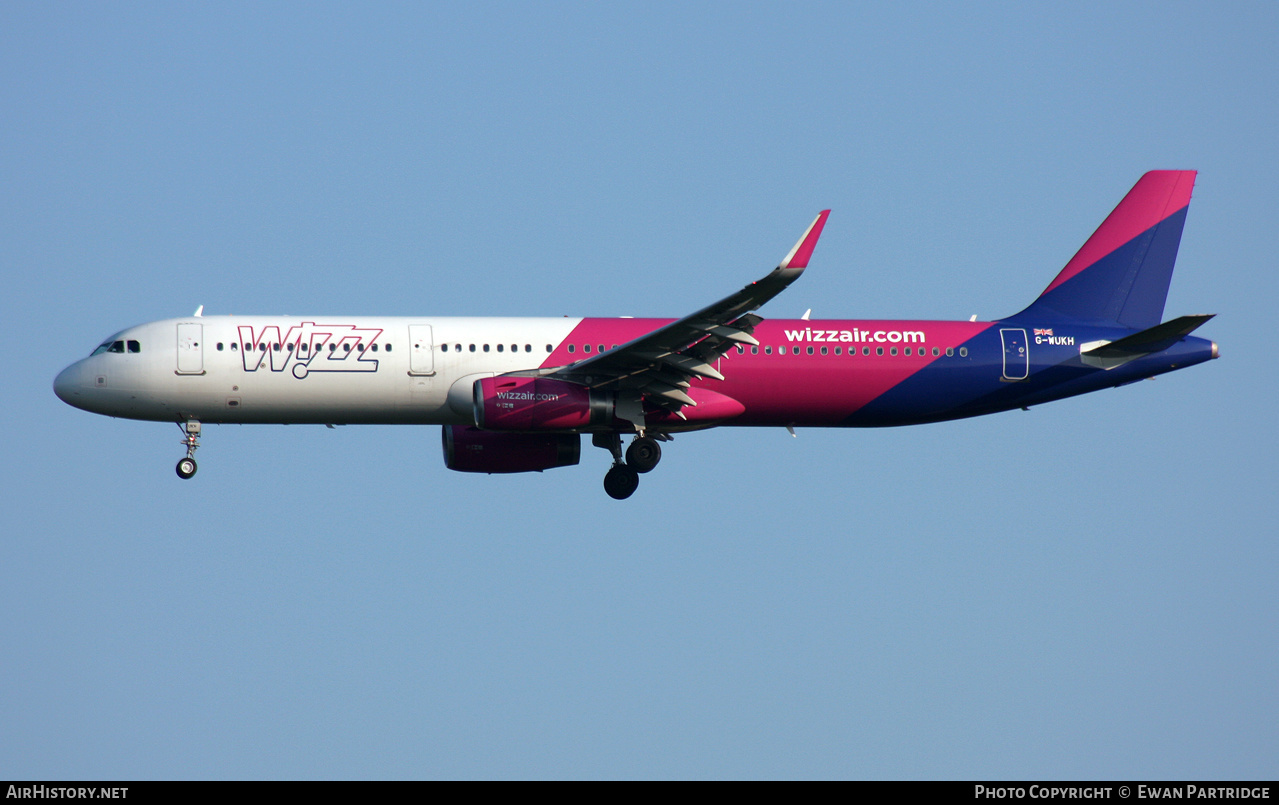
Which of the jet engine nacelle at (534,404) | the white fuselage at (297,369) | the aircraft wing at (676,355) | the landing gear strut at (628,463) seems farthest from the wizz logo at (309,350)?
the landing gear strut at (628,463)

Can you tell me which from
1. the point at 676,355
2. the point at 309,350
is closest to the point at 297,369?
the point at 309,350

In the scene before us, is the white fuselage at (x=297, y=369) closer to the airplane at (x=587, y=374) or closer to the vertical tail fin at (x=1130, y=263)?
the airplane at (x=587, y=374)

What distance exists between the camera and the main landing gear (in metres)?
41.2

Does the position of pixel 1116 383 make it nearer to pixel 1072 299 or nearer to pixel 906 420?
pixel 1072 299

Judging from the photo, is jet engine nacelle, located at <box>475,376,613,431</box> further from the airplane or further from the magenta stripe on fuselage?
the magenta stripe on fuselage

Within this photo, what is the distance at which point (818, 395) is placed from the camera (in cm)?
4081

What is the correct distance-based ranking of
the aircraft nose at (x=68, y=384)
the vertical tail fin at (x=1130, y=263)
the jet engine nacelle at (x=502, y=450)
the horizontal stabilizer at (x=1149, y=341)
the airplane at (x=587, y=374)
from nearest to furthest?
1. the airplane at (x=587, y=374)
2. the aircraft nose at (x=68, y=384)
3. the horizontal stabilizer at (x=1149, y=341)
4. the jet engine nacelle at (x=502, y=450)
5. the vertical tail fin at (x=1130, y=263)

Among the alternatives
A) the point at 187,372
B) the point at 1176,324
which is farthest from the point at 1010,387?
the point at 187,372

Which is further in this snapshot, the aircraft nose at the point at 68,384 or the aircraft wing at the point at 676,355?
the aircraft nose at the point at 68,384

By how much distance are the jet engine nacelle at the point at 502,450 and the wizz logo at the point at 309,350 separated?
404 cm

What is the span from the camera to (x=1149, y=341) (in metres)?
41.7

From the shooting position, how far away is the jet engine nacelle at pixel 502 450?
139 ft

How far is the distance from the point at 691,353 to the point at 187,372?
42.9 feet
